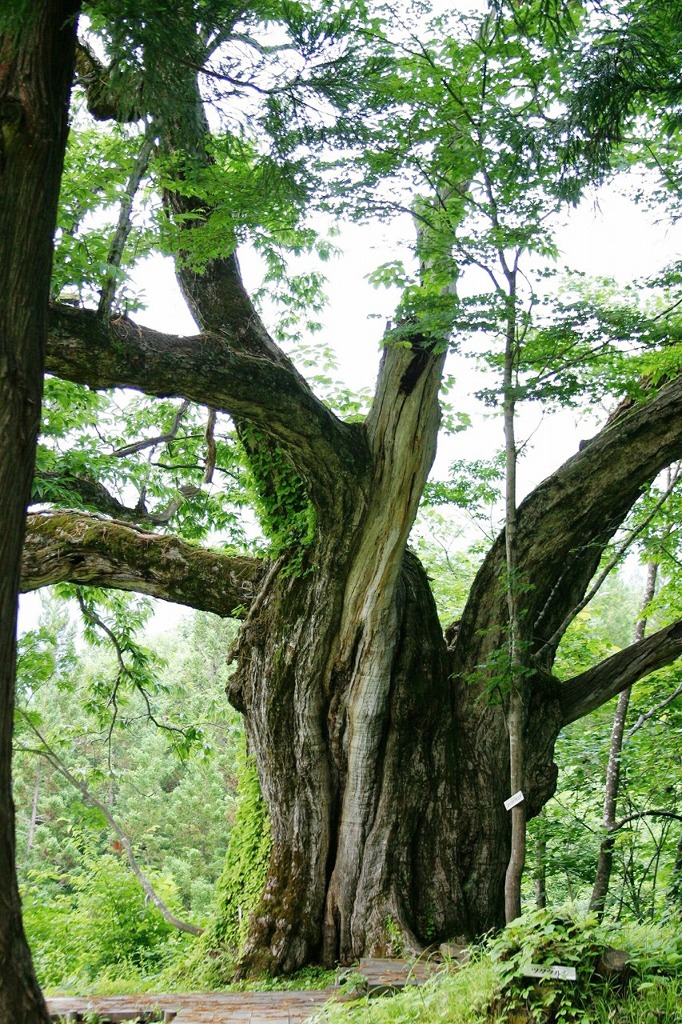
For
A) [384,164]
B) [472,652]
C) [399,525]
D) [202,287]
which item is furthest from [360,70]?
[472,652]

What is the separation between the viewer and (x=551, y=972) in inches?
131

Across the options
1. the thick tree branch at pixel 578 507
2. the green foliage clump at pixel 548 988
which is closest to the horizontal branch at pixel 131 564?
the thick tree branch at pixel 578 507

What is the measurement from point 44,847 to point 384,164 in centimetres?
1943

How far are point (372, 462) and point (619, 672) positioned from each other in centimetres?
246

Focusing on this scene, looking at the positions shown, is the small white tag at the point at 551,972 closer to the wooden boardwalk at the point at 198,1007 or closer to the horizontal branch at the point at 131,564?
the wooden boardwalk at the point at 198,1007

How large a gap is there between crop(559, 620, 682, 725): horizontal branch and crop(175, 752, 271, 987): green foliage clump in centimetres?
250

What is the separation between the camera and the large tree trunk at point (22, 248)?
3.29 m

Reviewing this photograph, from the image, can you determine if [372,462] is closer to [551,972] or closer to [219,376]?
[219,376]

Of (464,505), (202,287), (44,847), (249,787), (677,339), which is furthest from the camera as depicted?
(44,847)

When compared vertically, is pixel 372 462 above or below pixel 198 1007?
above

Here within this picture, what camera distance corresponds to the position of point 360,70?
4.49 m

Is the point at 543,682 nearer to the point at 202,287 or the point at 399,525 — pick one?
the point at 399,525

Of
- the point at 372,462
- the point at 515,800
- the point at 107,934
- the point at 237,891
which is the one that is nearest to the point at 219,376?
the point at 372,462

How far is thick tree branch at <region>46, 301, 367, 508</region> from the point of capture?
482 centimetres
